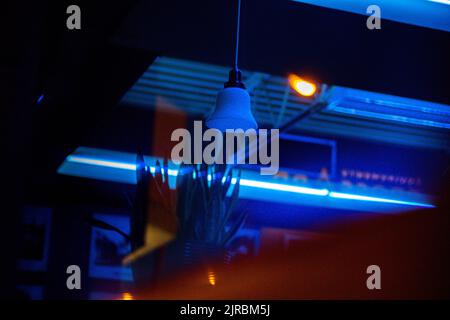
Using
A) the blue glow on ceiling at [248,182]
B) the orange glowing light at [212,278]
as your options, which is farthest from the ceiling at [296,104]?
the orange glowing light at [212,278]

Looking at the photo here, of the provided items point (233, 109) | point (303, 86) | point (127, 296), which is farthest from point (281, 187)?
point (127, 296)

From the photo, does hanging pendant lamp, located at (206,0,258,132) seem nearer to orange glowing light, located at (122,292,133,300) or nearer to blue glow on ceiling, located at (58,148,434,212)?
orange glowing light, located at (122,292,133,300)

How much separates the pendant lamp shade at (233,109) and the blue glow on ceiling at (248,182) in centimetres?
352

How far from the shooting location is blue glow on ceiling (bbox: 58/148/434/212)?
5965 mm

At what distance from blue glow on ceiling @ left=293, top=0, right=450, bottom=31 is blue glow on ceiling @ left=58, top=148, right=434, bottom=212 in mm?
2980

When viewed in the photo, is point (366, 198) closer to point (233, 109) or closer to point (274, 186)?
point (274, 186)

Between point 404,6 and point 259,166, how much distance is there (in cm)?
315

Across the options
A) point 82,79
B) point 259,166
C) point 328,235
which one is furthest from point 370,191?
point 82,79

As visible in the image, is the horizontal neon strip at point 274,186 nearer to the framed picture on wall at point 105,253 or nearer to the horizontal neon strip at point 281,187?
the horizontal neon strip at point 281,187

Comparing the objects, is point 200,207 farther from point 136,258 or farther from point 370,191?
point 370,191

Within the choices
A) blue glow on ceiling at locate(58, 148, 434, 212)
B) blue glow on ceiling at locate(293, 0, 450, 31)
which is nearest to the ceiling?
blue glow on ceiling at locate(293, 0, 450, 31)

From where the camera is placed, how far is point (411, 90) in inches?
142

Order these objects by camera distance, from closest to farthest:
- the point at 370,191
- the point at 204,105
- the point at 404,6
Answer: the point at 404,6, the point at 204,105, the point at 370,191
